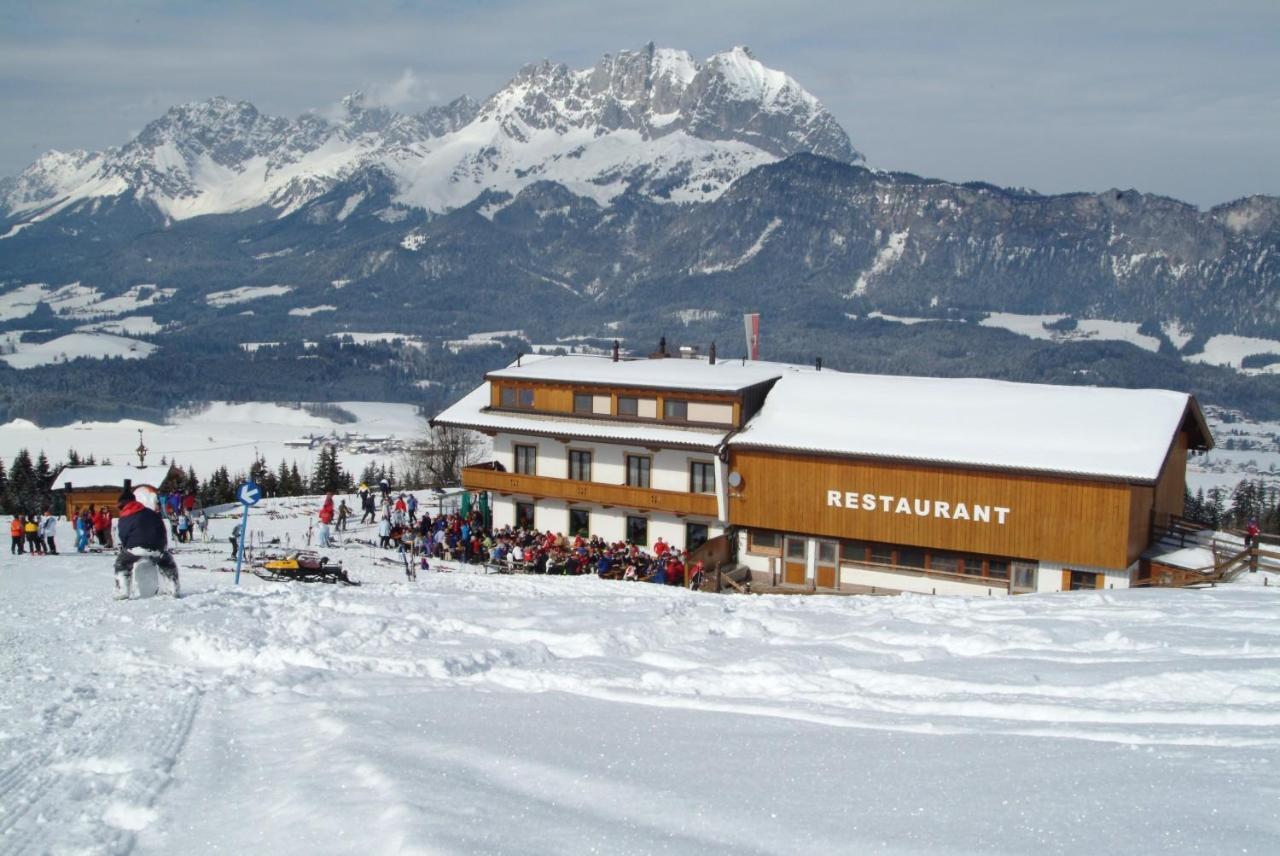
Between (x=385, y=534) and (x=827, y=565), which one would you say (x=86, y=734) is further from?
(x=827, y=565)

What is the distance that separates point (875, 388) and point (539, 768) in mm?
30516

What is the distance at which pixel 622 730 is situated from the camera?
1079 cm

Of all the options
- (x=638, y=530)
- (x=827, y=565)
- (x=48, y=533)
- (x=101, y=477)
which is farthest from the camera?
(x=101, y=477)

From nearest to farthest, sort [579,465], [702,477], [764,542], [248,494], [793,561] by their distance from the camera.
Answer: [248,494]
[793,561]
[764,542]
[702,477]
[579,465]

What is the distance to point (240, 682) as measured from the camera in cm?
1225

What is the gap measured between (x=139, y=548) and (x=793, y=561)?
22.5 meters

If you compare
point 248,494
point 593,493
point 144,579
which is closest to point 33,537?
point 248,494

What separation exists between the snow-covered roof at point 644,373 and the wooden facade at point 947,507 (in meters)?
3.60

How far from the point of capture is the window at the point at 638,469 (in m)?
39.4

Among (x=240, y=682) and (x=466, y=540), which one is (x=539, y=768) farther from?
(x=466, y=540)

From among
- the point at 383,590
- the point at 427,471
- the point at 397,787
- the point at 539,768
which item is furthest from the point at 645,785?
the point at 427,471

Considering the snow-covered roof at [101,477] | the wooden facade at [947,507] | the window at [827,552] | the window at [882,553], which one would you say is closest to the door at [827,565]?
the window at [827,552]

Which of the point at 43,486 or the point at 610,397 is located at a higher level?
the point at 610,397

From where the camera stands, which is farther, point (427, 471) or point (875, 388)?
point (427, 471)
